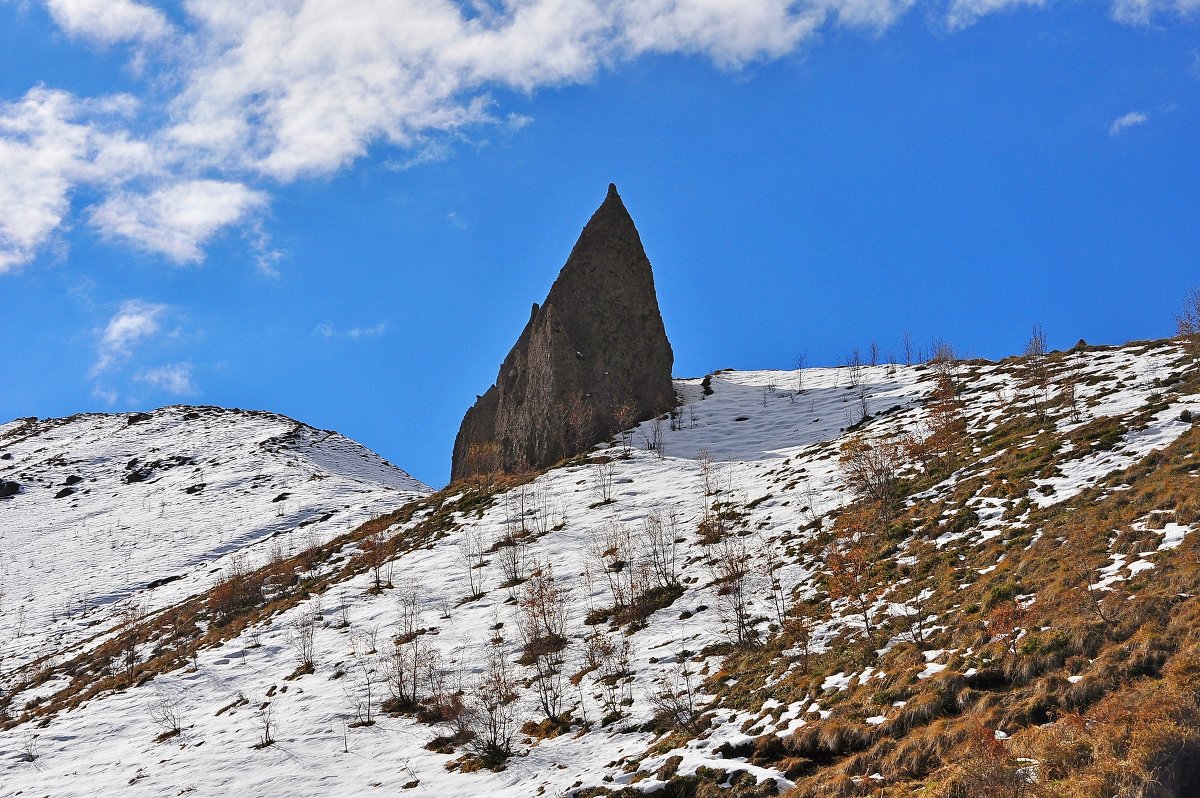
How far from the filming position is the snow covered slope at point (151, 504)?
4188 centimetres

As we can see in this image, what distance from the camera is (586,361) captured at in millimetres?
43062

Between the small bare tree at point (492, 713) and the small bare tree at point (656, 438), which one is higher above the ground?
the small bare tree at point (656, 438)

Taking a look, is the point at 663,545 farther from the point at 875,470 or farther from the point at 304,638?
the point at 304,638

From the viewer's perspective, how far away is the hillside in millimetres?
11867

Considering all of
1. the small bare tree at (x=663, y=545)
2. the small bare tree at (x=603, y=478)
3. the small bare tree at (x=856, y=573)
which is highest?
the small bare tree at (x=603, y=478)

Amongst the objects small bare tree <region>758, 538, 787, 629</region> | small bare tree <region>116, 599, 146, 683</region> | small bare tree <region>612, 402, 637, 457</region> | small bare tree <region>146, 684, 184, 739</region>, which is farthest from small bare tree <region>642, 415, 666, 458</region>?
small bare tree <region>116, 599, 146, 683</region>

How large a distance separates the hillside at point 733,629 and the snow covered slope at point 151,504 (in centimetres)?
232

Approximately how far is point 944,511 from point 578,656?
10998mm

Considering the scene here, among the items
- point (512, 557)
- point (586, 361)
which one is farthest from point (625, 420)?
point (512, 557)

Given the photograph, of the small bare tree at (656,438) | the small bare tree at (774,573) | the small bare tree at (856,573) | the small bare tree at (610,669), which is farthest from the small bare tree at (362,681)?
the small bare tree at (656,438)

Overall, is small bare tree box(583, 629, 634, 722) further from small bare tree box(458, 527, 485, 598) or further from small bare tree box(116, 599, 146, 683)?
small bare tree box(116, 599, 146, 683)

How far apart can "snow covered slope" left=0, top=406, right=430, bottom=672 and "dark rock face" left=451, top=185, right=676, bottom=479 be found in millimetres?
9801

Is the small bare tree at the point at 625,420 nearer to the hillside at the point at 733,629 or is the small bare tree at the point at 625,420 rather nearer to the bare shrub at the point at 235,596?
the hillside at the point at 733,629

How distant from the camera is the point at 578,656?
2078cm
